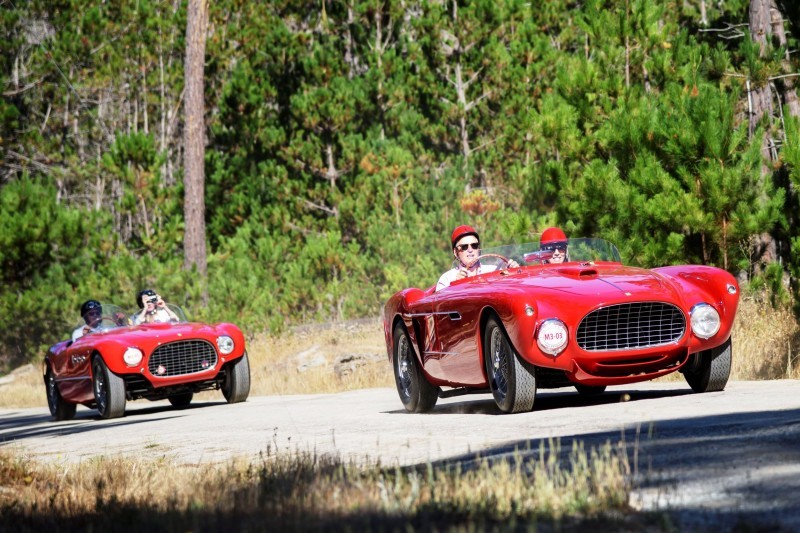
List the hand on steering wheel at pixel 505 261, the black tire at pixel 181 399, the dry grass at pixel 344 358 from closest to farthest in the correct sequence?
the hand on steering wheel at pixel 505 261
the dry grass at pixel 344 358
the black tire at pixel 181 399

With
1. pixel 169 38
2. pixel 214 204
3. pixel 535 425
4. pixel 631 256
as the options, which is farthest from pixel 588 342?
pixel 169 38

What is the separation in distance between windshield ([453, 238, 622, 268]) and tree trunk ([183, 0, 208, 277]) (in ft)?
62.0

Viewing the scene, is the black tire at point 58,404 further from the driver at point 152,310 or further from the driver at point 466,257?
the driver at point 466,257

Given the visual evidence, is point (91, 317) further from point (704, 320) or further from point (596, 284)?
point (704, 320)

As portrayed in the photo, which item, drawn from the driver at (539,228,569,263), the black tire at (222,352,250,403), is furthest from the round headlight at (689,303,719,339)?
the black tire at (222,352,250,403)

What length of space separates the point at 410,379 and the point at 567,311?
2.76 meters

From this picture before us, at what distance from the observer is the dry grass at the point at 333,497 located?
208 inches

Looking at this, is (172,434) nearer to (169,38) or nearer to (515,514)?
(515,514)

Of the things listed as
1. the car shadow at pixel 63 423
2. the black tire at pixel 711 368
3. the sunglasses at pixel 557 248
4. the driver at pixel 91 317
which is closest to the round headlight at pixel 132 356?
the car shadow at pixel 63 423

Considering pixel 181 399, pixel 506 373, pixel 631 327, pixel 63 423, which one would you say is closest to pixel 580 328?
pixel 631 327

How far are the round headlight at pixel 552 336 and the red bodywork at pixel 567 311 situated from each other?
0.12ft

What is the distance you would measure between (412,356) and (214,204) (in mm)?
25819

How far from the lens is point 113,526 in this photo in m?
5.92

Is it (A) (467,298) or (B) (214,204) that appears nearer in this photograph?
(A) (467,298)
